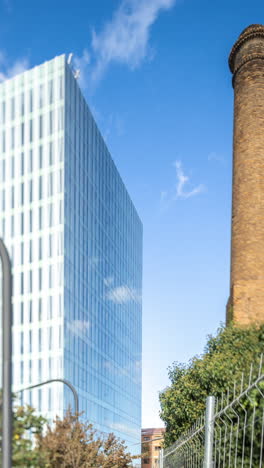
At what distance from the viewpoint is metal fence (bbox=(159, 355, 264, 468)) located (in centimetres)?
467

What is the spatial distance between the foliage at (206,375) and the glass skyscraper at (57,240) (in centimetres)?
2976

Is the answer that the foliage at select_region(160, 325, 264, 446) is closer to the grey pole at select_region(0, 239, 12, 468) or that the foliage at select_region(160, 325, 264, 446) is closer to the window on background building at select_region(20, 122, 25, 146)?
the grey pole at select_region(0, 239, 12, 468)

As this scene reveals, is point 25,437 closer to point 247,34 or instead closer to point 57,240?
point 247,34

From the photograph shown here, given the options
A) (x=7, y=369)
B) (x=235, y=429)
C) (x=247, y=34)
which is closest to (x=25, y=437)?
(x=7, y=369)

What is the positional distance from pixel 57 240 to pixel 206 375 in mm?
40237

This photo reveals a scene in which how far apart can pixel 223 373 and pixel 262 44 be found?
20.3m

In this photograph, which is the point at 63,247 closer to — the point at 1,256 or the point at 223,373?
the point at 223,373

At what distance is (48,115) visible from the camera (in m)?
65.9

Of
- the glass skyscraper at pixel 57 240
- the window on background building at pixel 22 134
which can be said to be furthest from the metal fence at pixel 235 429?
the window on background building at pixel 22 134

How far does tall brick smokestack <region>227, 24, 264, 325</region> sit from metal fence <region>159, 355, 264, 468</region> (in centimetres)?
2237

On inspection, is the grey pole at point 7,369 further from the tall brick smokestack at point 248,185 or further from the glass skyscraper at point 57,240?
the glass skyscraper at point 57,240

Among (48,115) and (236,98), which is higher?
(48,115)

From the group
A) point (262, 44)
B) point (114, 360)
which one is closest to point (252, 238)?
point (262, 44)

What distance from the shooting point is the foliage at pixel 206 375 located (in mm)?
20906
